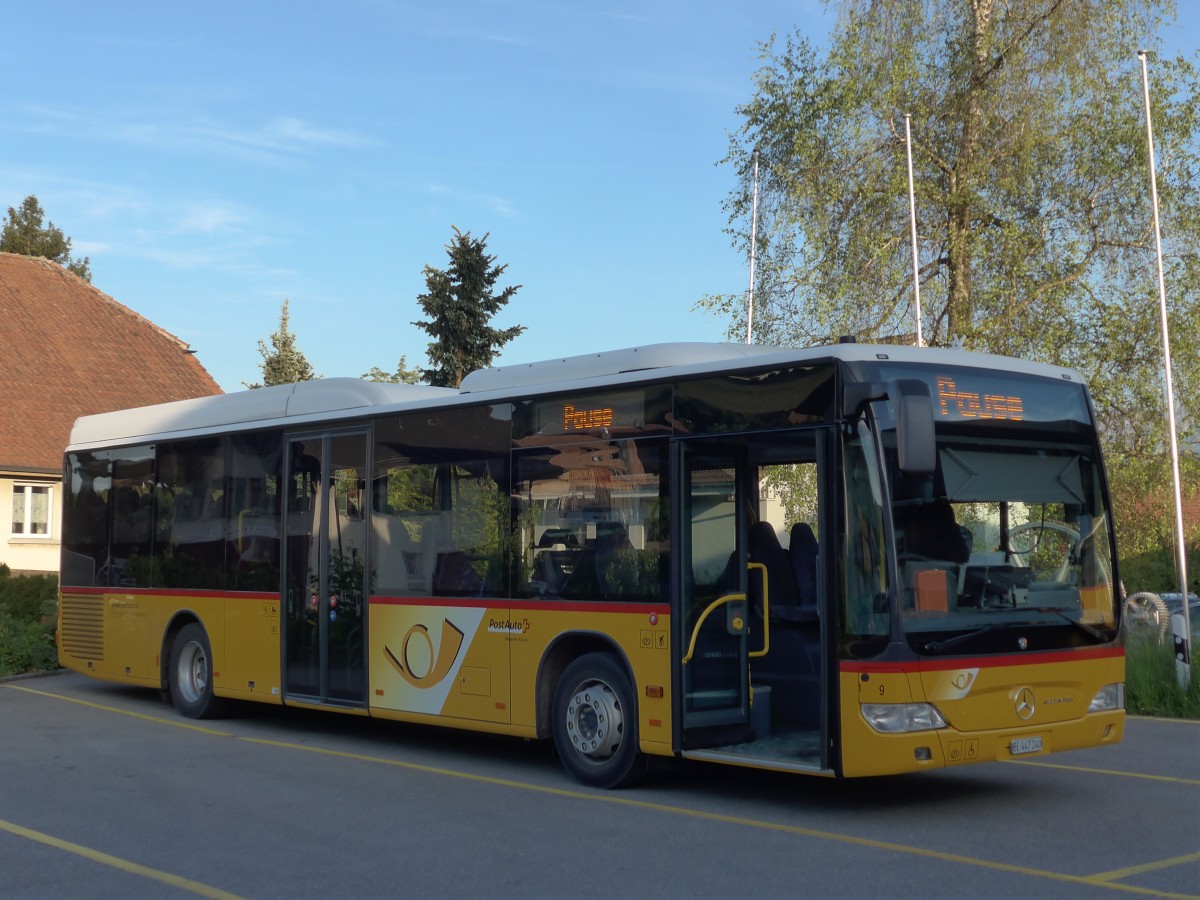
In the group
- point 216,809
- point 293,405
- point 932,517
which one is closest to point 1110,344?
point 293,405

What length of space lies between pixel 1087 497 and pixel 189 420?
969 cm

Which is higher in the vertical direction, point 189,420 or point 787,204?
point 787,204

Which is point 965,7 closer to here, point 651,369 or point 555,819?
point 651,369

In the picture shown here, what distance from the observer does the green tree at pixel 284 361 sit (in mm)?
58688

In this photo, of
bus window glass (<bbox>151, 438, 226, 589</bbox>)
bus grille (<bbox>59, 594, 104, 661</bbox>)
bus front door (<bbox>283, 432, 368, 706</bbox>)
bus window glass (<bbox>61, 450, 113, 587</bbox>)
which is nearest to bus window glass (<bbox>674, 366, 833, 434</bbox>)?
bus front door (<bbox>283, 432, 368, 706</bbox>)

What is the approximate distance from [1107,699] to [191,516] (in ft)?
31.1

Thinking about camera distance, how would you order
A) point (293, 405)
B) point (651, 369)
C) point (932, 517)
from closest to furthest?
point (932, 517) → point (651, 369) → point (293, 405)

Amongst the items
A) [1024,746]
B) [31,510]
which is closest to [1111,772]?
[1024,746]

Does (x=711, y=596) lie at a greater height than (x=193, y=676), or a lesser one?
greater

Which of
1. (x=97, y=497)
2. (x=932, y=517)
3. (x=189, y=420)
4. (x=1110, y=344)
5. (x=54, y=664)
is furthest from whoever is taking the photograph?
(x=1110, y=344)

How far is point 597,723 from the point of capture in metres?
10.6

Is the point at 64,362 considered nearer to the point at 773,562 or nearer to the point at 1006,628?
the point at 773,562

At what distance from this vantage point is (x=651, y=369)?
419 inches

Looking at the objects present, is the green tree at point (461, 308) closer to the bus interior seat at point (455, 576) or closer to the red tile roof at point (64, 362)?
the red tile roof at point (64, 362)
